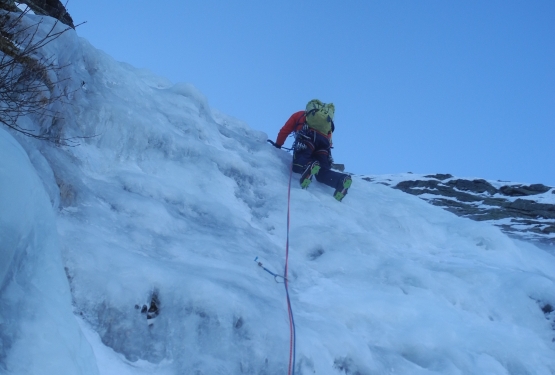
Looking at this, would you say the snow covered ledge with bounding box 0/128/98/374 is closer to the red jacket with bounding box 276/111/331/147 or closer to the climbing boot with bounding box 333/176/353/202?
the climbing boot with bounding box 333/176/353/202

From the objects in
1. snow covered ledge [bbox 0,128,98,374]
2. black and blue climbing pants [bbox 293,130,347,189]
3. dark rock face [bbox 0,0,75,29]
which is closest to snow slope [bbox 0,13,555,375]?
snow covered ledge [bbox 0,128,98,374]

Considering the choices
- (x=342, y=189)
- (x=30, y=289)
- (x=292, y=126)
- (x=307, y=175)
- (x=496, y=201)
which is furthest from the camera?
(x=496, y=201)

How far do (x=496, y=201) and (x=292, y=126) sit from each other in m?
8.72

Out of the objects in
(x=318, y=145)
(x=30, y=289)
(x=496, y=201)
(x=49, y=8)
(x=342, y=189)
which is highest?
(x=496, y=201)

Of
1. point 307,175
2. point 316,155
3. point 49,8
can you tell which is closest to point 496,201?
point 316,155

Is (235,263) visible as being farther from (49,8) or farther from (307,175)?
(49,8)

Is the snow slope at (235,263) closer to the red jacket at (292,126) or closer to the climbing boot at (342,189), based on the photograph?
the climbing boot at (342,189)

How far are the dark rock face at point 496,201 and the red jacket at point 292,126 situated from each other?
19.4 ft

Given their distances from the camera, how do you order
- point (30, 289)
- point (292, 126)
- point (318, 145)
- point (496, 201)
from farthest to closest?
point (496, 201)
point (292, 126)
point (318, 145)
point (30, 289)

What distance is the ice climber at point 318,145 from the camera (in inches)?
328

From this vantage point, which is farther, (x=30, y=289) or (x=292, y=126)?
(x=292, y=126)

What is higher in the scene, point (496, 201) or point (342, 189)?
point (496, 201)

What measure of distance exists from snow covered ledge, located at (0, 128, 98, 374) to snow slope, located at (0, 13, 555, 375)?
0.02 metres

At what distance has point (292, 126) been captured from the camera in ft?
30.7
